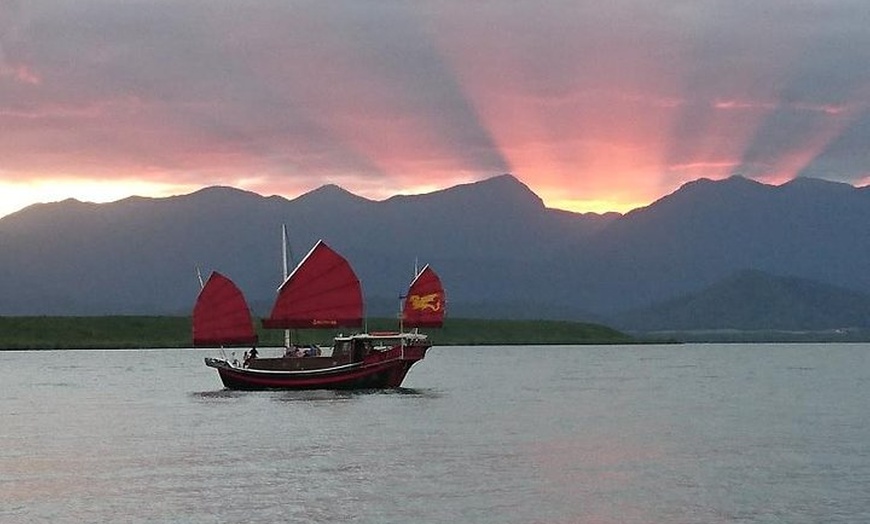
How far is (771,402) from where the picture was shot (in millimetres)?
88938

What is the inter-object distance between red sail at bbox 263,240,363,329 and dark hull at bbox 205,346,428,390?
3147 millimetres

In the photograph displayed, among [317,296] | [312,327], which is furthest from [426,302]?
[312,327]

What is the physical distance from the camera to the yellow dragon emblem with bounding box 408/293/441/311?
97.2 meters

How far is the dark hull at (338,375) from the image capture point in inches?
3435

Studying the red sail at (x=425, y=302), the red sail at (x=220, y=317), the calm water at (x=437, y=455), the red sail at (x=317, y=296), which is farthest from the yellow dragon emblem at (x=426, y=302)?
the red sail at (x=220, y=317)

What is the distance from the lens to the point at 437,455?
51.8m

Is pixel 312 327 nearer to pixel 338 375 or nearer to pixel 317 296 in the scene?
pixel 317 296

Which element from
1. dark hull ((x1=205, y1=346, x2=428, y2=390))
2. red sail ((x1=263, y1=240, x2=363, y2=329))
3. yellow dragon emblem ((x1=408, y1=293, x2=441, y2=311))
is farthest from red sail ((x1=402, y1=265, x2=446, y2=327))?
red sail ((x1=263, y1=240, x2=363, y2=329))

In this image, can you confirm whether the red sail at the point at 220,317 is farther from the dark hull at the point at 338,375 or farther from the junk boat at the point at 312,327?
the dark hull at the point at 338,375

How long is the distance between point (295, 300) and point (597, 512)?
54.2 m

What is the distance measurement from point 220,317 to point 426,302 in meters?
15.2

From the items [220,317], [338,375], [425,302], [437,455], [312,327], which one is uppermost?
[425,302]

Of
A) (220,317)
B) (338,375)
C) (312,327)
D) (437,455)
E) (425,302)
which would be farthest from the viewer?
(425,302)

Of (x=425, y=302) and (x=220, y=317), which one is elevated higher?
A: (x=425, y=302)
